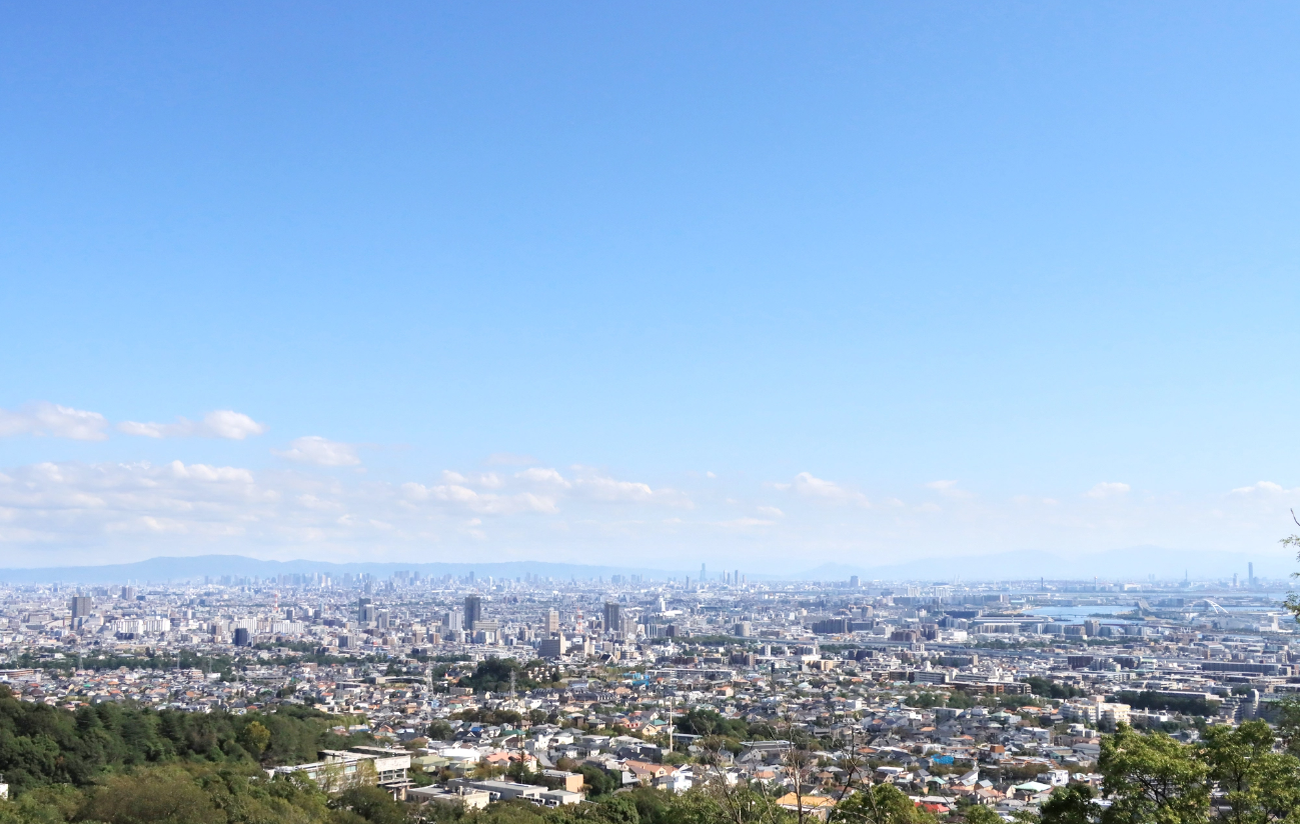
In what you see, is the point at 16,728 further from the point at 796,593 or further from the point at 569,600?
the point at 796,593

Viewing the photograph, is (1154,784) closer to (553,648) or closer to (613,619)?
(553,648)

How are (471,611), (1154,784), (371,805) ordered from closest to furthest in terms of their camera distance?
1. (1154,784)
2. (371,805)
3. (471,611)

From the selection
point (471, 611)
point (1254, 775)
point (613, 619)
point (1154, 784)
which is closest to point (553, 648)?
point (613, 619)

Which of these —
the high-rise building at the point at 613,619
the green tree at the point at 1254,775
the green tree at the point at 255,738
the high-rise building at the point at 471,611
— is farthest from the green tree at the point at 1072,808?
the high-rise building at the point at 471,611

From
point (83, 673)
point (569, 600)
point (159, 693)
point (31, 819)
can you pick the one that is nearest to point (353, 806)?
point (31, 819)

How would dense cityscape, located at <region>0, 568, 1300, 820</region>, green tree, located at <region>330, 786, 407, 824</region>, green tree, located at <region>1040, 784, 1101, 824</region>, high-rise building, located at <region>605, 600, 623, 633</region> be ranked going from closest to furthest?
green tree, located at <region>1040, 784, 1101, 824</region>, green tree, located at <region>330, 786, 407, 824</region>, dense cityscape, located at <region>0, 568, 1300, 820</region>, high-rise building, located at <region>605, 600, 623, 633</region>

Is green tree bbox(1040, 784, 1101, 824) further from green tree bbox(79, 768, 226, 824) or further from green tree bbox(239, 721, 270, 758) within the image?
green tree bbox(239, 721, 270, 758)

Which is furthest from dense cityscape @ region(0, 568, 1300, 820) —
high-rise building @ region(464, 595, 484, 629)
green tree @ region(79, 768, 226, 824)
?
green tree @ region(79, 768, 226, 824)
